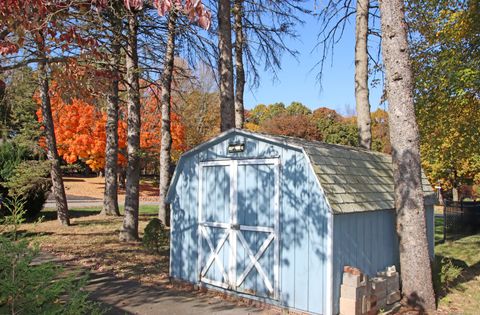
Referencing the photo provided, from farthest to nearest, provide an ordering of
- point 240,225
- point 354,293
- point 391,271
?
1. point 391,271
2. point 240,225
3. point 354,293

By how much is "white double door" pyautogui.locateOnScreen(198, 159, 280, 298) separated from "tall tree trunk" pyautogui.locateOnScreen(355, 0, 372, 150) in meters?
6.19

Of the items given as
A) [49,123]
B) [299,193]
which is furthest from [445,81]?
[49,123]

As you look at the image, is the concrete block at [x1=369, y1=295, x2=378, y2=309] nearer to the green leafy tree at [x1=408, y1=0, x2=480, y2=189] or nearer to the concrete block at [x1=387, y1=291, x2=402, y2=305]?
the concrete block at [x1=387, y1=291, x2=402, y2=305]

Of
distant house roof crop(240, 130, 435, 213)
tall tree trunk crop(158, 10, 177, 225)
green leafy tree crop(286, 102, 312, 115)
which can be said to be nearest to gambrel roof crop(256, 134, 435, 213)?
distant house roof crop(240, 130, 435, 213)

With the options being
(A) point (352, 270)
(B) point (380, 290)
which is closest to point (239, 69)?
(B) point (380, 290)

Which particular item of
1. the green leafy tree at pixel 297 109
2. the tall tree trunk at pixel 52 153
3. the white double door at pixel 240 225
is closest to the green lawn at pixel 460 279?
the white double door at pixel 240 225

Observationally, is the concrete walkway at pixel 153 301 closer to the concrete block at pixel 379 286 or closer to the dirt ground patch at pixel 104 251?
the dirt ground patch at pixel 104 251

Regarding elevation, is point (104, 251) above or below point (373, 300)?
below

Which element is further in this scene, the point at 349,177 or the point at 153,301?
the point at 153,301

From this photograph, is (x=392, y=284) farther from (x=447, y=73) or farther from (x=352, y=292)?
(x=447, y=73)

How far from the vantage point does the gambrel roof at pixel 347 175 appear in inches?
257

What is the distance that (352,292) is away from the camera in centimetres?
612

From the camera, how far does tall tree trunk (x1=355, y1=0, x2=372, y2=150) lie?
1263 cm

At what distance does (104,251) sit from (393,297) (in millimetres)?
7764
